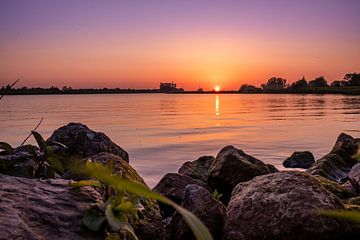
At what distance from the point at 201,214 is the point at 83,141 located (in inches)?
227

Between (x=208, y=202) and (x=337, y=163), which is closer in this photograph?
(x=208, y=202)

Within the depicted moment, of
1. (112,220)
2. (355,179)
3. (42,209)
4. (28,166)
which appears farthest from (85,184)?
(355,179)

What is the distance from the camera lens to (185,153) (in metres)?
16.5

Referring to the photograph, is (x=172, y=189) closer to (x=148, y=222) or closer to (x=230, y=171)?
(x=230, y=171)

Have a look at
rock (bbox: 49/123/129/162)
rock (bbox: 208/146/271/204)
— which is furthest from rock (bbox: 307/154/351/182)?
rock (bbox: 49/123/129/162)

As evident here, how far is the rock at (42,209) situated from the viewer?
6.86ft

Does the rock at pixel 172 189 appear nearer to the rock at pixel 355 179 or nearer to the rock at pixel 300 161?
the rock at pixel 355 179

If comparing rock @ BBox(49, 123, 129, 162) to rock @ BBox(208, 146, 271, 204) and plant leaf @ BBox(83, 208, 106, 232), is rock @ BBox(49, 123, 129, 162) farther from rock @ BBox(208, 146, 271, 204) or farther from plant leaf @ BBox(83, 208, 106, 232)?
plant leaf @ BBox(83, 208, 106, 232)

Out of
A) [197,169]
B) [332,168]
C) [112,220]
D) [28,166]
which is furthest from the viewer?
[197,169]

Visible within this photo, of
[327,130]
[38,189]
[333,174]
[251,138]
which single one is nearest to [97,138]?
[333,174]

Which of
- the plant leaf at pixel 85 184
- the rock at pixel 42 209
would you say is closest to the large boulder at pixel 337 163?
the plant leaf at pixel 85 184

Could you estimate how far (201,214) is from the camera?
17.2ft

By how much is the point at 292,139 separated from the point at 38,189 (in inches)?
769

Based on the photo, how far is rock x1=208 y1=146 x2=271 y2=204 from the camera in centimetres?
844
